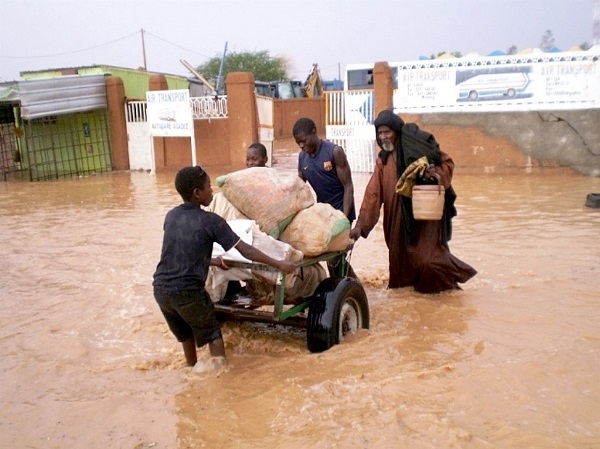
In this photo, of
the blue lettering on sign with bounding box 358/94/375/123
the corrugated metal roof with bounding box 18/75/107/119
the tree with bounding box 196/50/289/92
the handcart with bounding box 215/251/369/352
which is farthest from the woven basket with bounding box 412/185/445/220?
the tree with bounding box 196/50/289/92

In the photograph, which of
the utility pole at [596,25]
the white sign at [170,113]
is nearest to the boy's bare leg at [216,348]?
the white sign at [170,113]

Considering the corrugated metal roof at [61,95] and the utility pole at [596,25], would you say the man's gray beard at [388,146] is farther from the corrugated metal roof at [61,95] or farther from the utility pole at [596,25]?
the utility pole at [596,25]

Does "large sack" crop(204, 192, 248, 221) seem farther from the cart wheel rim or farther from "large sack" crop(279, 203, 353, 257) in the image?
the cart wheel rim

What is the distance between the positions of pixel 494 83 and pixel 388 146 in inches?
388

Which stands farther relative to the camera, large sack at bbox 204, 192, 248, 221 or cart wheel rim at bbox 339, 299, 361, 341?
cart wheel rim at bbox 339, 299, 361, 341

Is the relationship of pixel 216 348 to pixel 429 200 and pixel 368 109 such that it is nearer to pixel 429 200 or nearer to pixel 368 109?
pixel 429 200

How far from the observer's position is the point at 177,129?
55.8 feet

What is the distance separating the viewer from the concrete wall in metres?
13.5

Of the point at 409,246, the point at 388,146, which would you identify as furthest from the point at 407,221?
the point at 388,146

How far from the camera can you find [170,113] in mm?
17062

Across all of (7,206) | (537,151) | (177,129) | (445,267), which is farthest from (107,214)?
(537,151)

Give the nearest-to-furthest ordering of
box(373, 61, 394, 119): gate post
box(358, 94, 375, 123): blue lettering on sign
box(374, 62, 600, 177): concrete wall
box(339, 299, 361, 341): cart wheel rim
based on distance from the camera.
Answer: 1. box(339, 299, 361, 341): cart wheel rim
2. box(374, 62, 600, 177): concrete wall
3. box(373, 61, 394, 119): gate post
4. box(358, 94, 375, 123): blue lettering on sign

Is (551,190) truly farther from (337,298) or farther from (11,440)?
(11,440)

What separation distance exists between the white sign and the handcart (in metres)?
12.9
